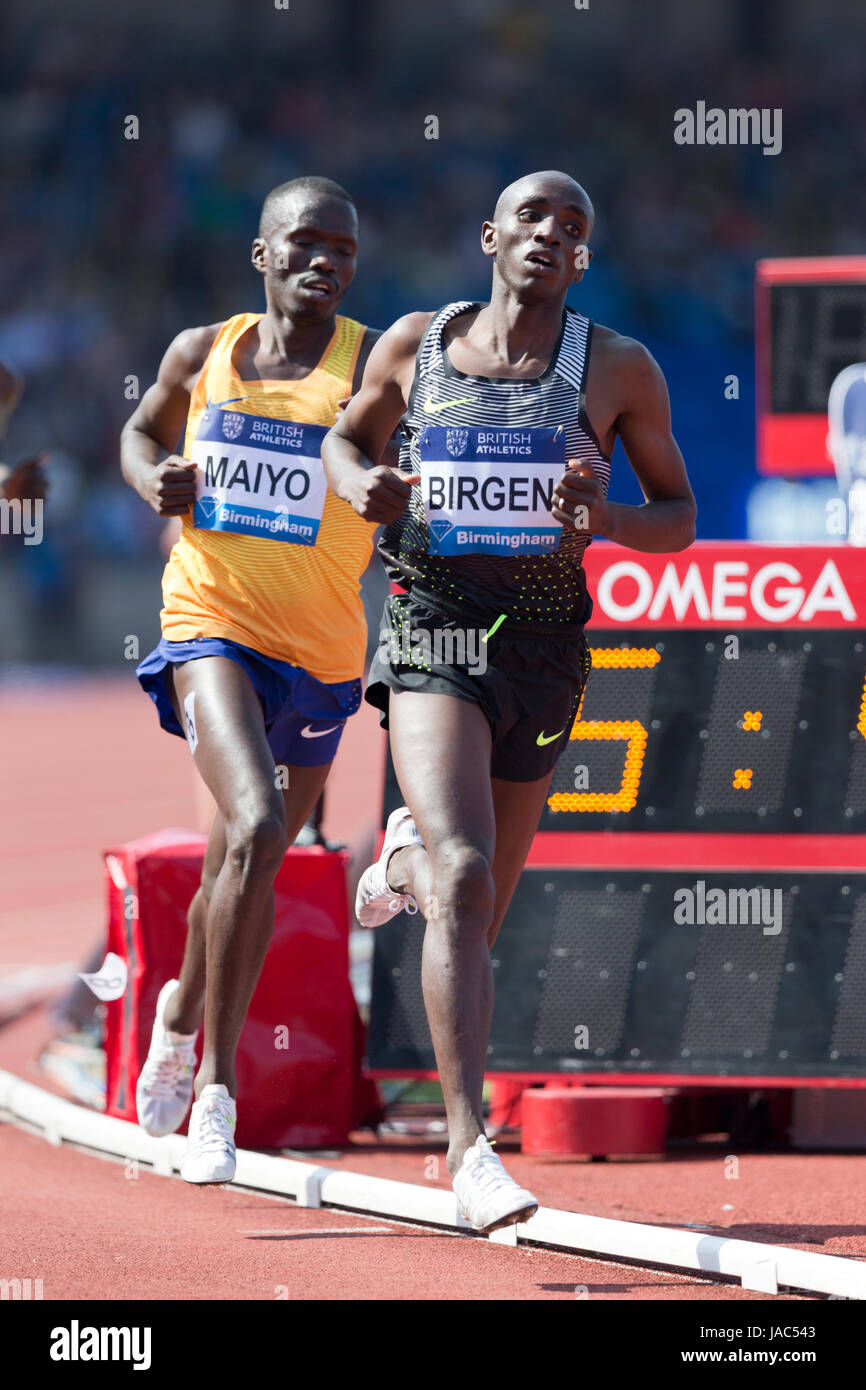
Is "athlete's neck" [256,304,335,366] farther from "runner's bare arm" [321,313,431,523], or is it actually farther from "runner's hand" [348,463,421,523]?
"runner's hand" [348,463,421,523]

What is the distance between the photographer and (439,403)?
4191 millimetres

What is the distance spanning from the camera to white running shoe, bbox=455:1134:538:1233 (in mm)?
3639

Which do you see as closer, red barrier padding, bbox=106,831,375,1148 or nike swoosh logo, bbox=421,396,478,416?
nike swoosh logo, bbox=421,396,478,416

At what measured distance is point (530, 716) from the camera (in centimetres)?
427

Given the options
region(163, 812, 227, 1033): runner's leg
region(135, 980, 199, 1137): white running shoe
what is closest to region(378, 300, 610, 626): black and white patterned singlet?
region(163, 812, 227, 1033): runner's leg

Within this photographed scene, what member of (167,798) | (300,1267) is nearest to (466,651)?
(300,1267)

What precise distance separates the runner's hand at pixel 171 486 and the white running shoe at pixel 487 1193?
5.95 feet

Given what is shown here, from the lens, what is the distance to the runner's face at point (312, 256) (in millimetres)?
4945

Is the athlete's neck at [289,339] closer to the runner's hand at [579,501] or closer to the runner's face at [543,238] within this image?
the runner's face at [543,238]

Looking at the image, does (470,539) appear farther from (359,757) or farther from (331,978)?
(359,757)

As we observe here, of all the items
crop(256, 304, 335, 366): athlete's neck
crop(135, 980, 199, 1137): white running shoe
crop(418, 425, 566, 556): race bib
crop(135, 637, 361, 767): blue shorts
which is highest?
crop(256, 304, 335, 366): athlete's neck

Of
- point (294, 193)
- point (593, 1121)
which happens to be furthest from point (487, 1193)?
point (294, 193)

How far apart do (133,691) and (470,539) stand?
19.5 metres

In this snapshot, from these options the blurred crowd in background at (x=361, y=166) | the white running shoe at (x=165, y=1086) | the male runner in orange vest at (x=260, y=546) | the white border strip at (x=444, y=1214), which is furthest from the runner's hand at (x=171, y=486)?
the blurred crowd in background at (x=361, y=166)
